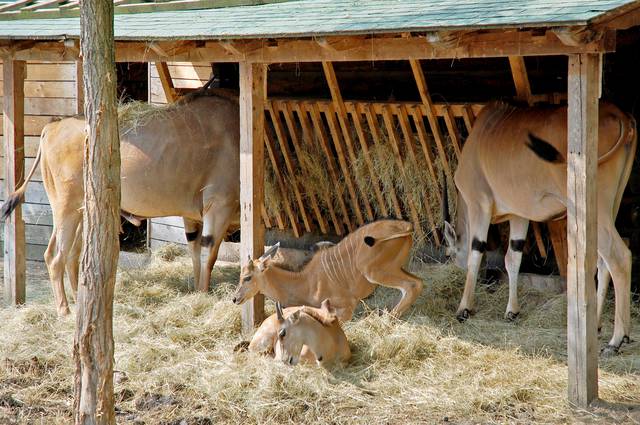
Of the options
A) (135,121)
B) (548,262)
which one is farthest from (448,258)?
(135,121)

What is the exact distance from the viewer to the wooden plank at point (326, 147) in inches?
409

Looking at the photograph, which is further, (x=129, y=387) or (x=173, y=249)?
(x=173, y=249)

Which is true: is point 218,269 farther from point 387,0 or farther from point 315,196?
point 387,0

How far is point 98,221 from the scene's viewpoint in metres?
6.02

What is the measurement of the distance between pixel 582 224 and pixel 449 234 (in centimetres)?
317

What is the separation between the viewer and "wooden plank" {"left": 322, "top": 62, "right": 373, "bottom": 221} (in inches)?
392

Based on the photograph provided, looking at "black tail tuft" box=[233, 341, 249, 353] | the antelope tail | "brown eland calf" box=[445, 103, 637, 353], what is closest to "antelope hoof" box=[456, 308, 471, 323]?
"brown eland calf" box=[445, 103, 637, 353]

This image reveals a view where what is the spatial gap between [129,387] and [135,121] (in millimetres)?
3653

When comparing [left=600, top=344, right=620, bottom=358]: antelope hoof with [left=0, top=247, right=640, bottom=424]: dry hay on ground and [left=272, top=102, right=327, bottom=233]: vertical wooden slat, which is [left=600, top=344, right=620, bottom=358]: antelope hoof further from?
[left=272, top=102, right=327, bottom=233]: vertical wooden slat

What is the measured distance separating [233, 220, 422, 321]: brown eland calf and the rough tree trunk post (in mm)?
3128

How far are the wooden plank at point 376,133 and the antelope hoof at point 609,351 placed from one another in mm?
2618

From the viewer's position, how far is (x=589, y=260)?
697 cm

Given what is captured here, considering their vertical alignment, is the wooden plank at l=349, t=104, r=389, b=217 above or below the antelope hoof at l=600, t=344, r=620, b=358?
above

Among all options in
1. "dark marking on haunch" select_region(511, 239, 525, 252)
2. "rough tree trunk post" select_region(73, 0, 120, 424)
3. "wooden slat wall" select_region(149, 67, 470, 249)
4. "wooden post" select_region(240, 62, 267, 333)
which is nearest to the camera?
"rough tree trunk post" select_region(73, 0, 120, 424)
